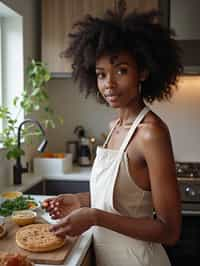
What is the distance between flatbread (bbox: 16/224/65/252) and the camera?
41.8 inches

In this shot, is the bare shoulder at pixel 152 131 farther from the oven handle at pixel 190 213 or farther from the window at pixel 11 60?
the window at pixel 11 60

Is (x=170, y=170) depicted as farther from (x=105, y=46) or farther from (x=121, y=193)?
(x=105, y=46)

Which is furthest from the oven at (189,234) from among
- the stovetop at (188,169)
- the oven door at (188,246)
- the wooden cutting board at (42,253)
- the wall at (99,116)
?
the wooden cutting board at (42,253)

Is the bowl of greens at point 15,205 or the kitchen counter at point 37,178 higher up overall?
the bowl of greens at point 15,205

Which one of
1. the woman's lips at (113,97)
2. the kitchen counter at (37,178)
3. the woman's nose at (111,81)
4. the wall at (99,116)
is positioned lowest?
the kitchen counter at (37,178)

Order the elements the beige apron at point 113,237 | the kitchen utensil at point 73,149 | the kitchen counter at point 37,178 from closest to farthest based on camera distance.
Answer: the beige apron at point 113,237
the kitchen counter at point 37,178
the kitchen utensil at point 73,149

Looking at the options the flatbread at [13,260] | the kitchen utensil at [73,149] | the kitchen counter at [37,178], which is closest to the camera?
the flatbread at [13,260]

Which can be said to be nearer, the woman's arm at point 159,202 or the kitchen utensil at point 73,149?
the woman's arm at point 159,202

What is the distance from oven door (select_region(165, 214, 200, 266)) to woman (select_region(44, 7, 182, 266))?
103cm

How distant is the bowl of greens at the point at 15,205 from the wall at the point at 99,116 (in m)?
1.28

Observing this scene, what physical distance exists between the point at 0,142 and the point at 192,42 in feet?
4.41

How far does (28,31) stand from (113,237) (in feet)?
5.77

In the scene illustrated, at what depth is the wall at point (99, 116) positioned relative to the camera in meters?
2.67

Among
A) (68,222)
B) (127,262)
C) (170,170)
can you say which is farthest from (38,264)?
(170,170)
